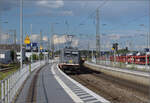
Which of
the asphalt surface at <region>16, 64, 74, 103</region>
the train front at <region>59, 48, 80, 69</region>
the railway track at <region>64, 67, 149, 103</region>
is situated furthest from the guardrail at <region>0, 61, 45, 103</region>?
the train front at <region>59, 48, 80, 69</region>

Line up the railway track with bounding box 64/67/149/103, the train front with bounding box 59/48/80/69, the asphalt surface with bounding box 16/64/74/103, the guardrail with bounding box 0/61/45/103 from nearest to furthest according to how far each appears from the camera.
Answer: the guardrail with bounding box 0/61/45/103 < the asphalt surface with bounding box 16/64/74/103 < the railway track with bounding box 64/67/149/103 < the train front with bounding box 59/48/80/69

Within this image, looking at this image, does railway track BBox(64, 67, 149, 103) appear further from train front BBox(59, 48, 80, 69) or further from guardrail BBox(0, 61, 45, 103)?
train front BBox(59, 48, 80, 69)

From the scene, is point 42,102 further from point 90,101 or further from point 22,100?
point 90,101

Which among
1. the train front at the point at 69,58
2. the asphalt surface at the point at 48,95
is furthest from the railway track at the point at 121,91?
the train front at the point at 69,58

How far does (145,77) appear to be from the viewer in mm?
24438

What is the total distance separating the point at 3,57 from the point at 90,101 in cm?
6547

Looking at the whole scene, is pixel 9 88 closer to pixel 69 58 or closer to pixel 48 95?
pixel 48 95

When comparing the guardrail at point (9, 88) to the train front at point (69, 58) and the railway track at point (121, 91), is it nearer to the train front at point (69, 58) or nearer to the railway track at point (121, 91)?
the railway track at point (121, 91)

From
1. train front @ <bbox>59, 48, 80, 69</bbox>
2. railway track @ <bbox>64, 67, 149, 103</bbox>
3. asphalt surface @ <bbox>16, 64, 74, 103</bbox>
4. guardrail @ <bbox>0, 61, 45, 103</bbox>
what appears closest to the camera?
guardrail @ <bbox>0, 61, 45, 103</bbox>

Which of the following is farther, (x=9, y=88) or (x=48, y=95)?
(x=48, y=95)

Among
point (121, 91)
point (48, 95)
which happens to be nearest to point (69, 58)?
point (121, 91)

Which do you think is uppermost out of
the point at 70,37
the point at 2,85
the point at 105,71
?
the point at 70,37

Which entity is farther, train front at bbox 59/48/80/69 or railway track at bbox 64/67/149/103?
train front at bbox 59/48/80/69

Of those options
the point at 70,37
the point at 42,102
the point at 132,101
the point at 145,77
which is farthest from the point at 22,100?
the point at 70,37
